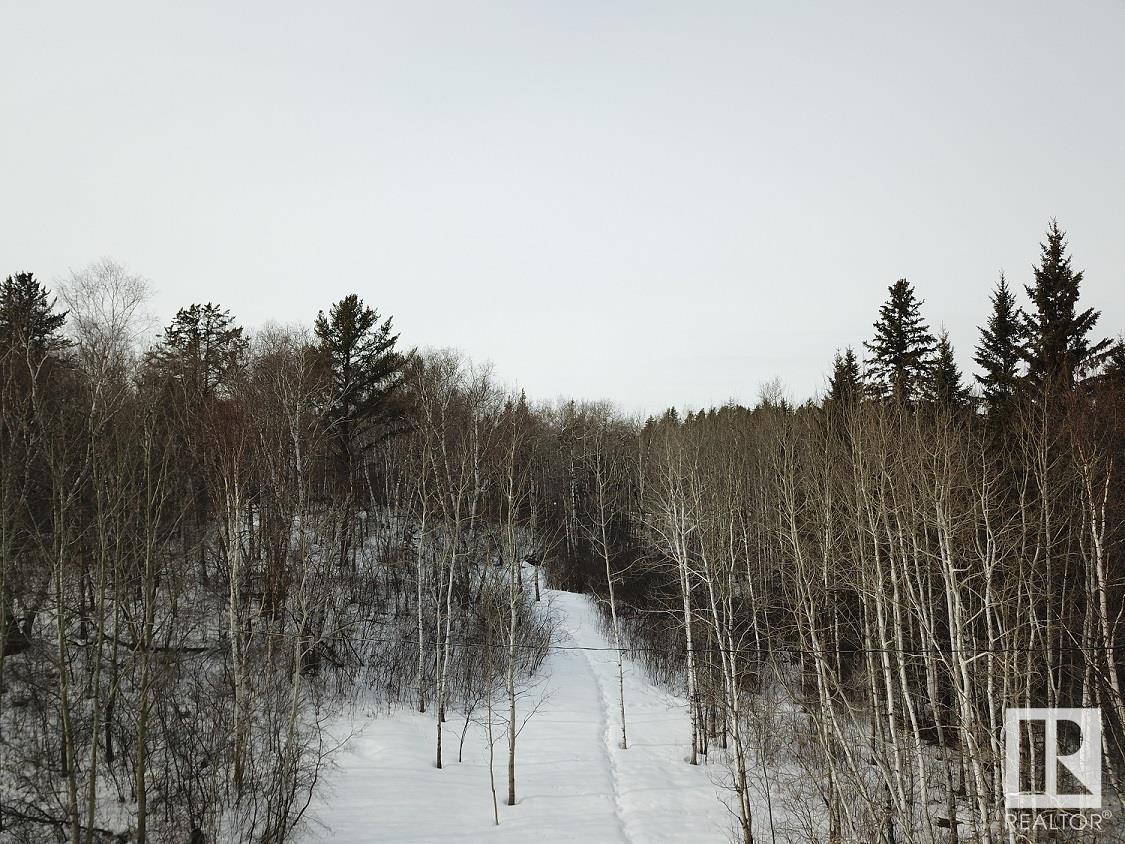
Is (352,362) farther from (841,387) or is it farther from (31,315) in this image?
(841,387)

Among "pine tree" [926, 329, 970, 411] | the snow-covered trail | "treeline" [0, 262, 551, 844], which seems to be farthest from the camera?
"pine tree" [926, 329, 970, 411]

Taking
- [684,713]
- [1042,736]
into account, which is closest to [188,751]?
[684,713]

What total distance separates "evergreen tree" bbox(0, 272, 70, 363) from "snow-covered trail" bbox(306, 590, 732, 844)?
18.9 meters

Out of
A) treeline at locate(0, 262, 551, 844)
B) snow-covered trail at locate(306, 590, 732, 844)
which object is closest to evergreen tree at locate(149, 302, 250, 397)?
treeline at locate(0, 262, 551, 844)

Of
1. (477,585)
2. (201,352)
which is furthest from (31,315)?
(477,585)

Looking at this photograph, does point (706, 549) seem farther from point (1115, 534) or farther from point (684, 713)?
point (1115, 534)

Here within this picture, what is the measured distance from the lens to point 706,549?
1931cm

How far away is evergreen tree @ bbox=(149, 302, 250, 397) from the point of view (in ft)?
93.4

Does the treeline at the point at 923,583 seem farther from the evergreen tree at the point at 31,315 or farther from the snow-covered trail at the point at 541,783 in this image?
the evergreen tree at the point at 31,315

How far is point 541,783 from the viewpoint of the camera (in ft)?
55.6

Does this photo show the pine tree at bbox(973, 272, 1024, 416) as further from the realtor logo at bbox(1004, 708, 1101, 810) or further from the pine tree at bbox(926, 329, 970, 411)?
the realtor logo at bbox(1004, 708, 1101, 810)

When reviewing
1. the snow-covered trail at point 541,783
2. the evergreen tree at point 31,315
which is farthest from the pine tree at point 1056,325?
the evergreen tree at point 31,315

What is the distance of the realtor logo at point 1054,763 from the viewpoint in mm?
12695

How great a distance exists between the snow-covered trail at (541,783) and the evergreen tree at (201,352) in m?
17.8
